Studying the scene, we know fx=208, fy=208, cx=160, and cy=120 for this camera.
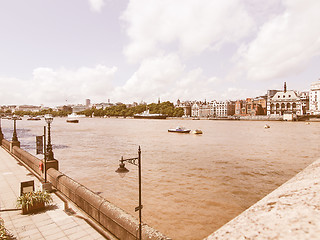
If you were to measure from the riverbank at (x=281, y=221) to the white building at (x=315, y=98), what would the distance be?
165641mm

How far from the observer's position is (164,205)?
1410 centimetres

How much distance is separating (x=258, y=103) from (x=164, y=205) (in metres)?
180

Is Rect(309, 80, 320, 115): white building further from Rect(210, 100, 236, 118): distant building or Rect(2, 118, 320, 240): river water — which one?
Rect(2, 118, 320, 240): river water

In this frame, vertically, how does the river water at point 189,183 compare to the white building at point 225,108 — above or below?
below

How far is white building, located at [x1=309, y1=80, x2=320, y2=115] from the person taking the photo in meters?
138

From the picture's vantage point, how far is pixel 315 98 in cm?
14000

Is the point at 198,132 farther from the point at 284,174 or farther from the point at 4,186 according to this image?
the point at 4,186

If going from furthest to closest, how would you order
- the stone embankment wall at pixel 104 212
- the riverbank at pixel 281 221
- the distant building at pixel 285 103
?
the distant building at pixel 285 103 < the stone embankment wall at pixel 104 212 < the riverbank at pixel 281 221

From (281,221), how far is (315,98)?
171492 mm

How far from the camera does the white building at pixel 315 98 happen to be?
13764cm

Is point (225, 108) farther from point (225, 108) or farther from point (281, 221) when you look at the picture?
point (281, 221)

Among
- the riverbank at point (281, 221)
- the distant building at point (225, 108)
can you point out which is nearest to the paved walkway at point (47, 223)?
the riverbank at point (281, 221)

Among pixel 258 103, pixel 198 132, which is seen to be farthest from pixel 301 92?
pixel 198 132

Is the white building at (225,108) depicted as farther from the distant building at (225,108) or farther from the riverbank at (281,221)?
the riverbank at (281,221)
